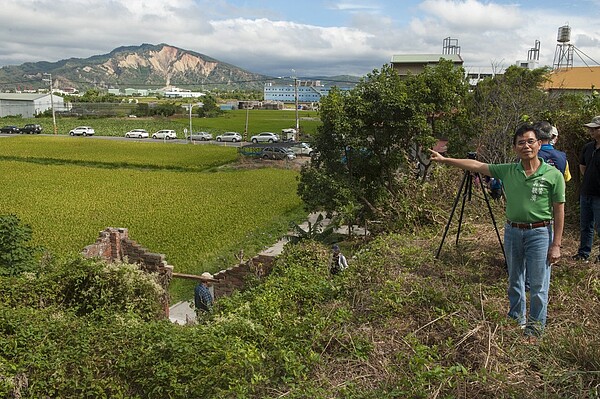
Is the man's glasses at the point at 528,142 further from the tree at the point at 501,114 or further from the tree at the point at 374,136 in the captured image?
the tree at the point at 374,136

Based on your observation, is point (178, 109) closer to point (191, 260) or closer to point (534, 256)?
point (191, 260)

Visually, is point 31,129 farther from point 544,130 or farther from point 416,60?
point 544,130

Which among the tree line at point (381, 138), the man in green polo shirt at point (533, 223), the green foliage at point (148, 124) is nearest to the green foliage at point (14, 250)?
the tree line at point (381, 138)

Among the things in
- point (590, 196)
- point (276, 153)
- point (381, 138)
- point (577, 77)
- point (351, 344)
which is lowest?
point (276, 153)

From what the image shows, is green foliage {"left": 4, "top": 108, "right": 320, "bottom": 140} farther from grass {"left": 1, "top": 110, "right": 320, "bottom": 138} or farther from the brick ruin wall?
the brick ruin wall

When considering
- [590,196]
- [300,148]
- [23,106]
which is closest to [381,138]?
[590,196]

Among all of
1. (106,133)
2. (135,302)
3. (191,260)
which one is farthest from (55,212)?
(106,133)

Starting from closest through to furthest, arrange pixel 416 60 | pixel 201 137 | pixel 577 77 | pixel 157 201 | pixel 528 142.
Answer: pixel 528 142 < pixel 157 201 < pixel 577 77 < pixel 416 60 < pixel 201 137

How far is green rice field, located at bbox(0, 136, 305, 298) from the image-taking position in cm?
1262

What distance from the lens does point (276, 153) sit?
101ft

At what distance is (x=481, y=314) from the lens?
3.95 meters

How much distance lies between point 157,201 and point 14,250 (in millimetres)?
9882

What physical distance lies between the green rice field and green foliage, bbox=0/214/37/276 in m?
1.04

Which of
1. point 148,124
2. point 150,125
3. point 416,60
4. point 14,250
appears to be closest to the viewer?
point 14,250
